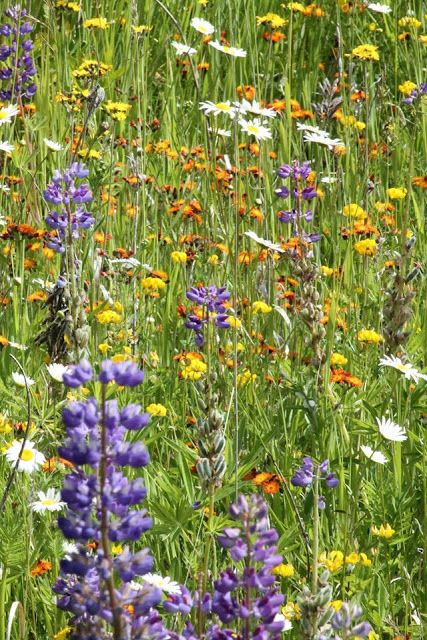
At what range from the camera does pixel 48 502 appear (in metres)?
2.12

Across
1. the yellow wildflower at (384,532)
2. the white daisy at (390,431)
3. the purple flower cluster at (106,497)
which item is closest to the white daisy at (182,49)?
the white daisy at (390,431)

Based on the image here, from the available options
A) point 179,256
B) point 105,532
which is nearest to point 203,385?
point 105,532

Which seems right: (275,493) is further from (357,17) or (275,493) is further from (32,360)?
(357,17)

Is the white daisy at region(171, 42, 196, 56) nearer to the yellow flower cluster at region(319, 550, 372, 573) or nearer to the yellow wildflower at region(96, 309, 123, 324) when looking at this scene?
the yellow wildflower at region(96, 309, 123, 324)

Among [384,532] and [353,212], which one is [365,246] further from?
[384,532]

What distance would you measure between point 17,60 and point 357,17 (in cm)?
191

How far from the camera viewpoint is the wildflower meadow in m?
1.26

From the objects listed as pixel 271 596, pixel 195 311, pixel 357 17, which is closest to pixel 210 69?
pixel 357 17

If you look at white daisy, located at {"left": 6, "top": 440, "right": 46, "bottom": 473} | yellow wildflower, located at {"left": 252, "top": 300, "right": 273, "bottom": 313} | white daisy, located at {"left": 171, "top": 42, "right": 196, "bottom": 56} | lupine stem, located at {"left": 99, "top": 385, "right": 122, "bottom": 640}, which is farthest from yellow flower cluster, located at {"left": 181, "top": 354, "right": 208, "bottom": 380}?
lupine stem, located at {"left": 99, "top": 385, "right": 122, "bottom": 640}

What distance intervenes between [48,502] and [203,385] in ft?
1.18

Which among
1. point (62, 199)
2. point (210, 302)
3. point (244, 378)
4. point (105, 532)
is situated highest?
point (105, 532)

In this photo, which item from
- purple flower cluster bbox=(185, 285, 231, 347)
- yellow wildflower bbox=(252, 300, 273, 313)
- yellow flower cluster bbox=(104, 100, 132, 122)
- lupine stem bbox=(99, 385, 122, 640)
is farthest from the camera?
yellow flower cluster bbox=(104, 100, 132, 122)

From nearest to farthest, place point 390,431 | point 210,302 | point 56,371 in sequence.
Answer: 1. point 390,431
2. point 56,371
3. point 210,302

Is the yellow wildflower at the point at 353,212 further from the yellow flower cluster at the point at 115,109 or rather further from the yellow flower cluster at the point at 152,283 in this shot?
the yellow flower cluster at the point at 115,109
